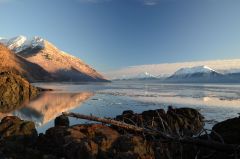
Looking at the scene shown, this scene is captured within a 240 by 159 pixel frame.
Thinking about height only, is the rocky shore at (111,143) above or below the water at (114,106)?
above

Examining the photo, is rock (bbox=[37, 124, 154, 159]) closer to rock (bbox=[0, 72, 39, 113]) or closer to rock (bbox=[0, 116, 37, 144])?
→ rock (bbox=[0, 116, 37, 144])

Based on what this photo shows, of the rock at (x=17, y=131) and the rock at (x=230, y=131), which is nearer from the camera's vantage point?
the rock at (x=230, y=131)

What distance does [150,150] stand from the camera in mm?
13633

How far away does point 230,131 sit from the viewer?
1325 cm

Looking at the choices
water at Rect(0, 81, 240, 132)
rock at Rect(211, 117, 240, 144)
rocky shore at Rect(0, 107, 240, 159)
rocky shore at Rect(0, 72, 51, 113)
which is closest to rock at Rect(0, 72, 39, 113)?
rocky shore at Rect(0, 72, 51, 113)

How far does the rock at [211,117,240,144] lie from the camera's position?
1230 centimetres

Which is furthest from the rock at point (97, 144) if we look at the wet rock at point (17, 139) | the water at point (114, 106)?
the water at point (114, 106)

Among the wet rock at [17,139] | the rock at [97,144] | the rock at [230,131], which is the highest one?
the rock at [230,131]

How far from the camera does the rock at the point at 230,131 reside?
12.3 metres

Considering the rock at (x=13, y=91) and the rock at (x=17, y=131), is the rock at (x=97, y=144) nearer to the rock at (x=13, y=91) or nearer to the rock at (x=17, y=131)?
the rock at (x=17, y=131)

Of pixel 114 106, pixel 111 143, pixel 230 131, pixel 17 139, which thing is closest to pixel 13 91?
pixel 114 106

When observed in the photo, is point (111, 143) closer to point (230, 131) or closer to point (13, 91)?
point (230, 131)

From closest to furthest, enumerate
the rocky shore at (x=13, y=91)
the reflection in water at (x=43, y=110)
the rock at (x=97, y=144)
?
1. the rock at (x=97, y=144)
2. the reflection in water at (x=43, y=110)
3. the rocky shore at (x=13, y=91)

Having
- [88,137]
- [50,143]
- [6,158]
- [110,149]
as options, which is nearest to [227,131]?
[110,149]
